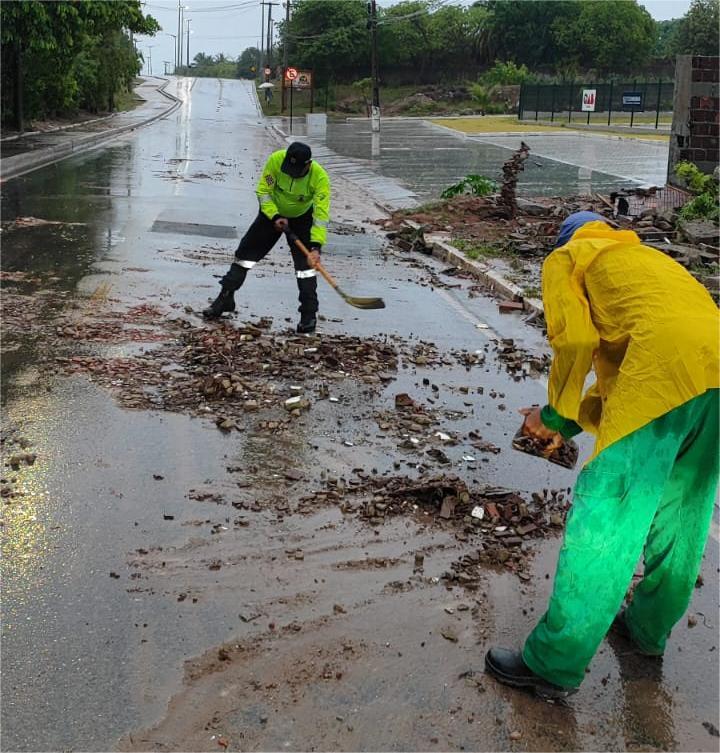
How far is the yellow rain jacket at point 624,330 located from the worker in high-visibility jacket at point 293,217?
513 cm

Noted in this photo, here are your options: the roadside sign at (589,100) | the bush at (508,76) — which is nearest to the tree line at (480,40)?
the bush at (508,76)

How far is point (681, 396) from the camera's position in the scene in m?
3.12

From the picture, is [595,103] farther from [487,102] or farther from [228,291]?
[228,291]

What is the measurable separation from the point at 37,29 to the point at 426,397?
2160 centimetres

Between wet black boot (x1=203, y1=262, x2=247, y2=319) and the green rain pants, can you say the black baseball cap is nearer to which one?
wet black boot (x1=203, y1=262, x2=247, y2=319)

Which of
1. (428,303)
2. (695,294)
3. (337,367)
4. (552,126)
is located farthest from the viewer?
(552,126)

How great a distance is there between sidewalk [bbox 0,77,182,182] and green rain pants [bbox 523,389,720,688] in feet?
63.9

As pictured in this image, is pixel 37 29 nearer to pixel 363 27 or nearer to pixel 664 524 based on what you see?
pixel 664 524

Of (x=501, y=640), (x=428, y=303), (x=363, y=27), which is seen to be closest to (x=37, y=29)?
(x=428, y=303)

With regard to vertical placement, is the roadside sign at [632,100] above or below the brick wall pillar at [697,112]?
above

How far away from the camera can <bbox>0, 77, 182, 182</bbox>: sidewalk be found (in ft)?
74.9

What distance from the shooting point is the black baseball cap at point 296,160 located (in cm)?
835

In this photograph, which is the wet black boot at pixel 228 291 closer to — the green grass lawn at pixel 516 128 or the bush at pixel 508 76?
the green grass lawn at pixel 516 128

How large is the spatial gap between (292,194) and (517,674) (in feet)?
19.4
